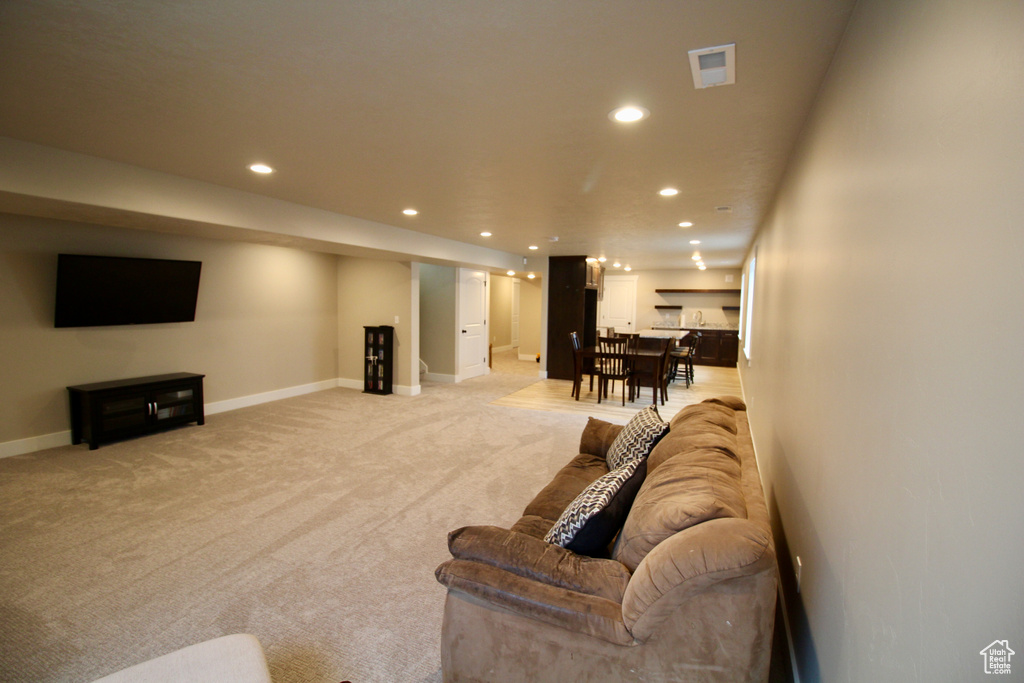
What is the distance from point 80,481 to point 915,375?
510 centimetres

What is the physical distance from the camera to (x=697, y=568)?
1.27 m

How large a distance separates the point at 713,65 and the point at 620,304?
10.8 metres

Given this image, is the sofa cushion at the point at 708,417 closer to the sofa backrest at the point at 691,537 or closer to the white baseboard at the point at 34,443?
the sofa backrest at the point at 691,537

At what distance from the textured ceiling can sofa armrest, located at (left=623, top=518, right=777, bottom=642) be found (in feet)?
5.05

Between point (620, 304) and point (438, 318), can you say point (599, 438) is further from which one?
point (620, 304)

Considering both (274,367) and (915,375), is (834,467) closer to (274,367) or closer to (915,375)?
(915,375)

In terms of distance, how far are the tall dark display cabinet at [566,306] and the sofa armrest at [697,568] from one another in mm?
7154

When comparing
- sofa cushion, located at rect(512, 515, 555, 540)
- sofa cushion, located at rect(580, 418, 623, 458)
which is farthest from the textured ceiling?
sofa cushion, located at rect(512, 515, 555, 540)

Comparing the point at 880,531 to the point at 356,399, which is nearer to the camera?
the point at 880,531

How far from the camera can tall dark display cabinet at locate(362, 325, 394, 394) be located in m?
7.09

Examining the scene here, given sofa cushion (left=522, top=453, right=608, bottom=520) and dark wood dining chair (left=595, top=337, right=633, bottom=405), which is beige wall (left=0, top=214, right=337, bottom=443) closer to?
dark wood dining chair (left=595, top=337, right=633, bottom=405)

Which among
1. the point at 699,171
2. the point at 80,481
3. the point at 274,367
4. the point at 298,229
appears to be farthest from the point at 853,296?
the point at 274,367

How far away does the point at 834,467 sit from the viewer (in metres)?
1.38

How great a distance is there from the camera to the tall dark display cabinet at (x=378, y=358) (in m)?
7.09
